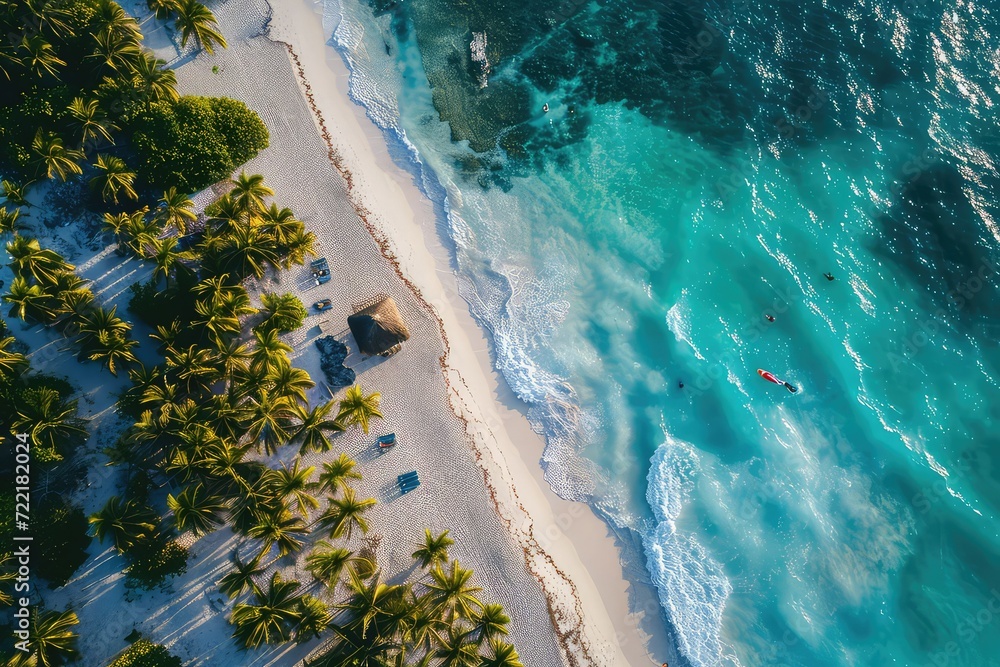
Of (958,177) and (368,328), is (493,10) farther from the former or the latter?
(958,177)

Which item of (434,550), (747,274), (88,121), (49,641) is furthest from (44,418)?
(747,274)

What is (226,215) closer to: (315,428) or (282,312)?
(282,312)

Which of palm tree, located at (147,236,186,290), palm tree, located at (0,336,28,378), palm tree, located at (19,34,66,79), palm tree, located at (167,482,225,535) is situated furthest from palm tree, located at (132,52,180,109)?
palm tree, located at (167,482,225,535)

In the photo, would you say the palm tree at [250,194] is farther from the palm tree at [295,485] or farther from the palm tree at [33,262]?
the palm tree at [295,485]

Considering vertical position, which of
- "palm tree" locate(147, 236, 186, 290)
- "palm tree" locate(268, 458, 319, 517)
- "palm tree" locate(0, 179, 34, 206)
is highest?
"palm tree" locate(0, 179, 34, 206)

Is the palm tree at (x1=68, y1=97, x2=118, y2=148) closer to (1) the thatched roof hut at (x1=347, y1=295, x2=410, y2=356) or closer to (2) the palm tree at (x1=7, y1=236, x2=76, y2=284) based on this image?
(2) the palm tree at (x1=7, y1=236, x2=76, y2=284)

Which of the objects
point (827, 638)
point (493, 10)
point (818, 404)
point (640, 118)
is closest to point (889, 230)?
point (818, 404)
